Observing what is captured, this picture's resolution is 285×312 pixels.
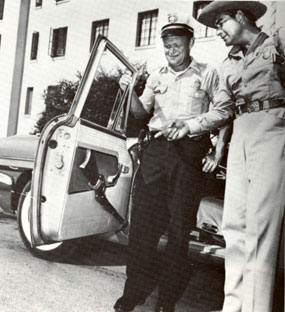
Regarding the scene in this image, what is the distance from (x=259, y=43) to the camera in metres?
1.79

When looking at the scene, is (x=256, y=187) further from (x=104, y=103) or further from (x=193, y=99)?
(x=104, y=103)

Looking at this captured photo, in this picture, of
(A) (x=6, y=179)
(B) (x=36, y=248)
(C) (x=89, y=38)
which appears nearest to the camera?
(B) (x=36, y=248)

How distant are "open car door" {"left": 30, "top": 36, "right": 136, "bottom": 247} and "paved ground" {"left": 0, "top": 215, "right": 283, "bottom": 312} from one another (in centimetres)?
24

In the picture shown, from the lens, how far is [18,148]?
3.27 meters

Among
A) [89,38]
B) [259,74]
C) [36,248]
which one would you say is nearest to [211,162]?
[259,74]

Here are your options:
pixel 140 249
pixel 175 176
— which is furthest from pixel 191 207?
pixel 140 249

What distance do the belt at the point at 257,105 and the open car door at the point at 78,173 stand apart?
2.36ft

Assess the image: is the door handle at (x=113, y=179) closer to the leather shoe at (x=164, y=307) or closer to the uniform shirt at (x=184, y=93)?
the uniform shirt at (x=184, y=93)

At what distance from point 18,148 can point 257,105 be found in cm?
211

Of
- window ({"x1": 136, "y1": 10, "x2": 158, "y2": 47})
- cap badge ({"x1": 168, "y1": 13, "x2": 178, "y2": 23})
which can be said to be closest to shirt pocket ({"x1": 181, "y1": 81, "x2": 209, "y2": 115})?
cap badge ({"x1": 168, "y1": 13, "x2": 178, "y2": 23})

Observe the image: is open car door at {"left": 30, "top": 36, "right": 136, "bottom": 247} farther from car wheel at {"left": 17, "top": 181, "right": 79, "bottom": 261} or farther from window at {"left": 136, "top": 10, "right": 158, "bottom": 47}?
window at {"left": 136, "top": 10, "right": 158, "bottom": 47}

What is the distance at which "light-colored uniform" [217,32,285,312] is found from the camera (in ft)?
5.45

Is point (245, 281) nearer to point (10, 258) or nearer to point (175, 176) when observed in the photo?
point (175, 176)

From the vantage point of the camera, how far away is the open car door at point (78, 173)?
87.1 inches
